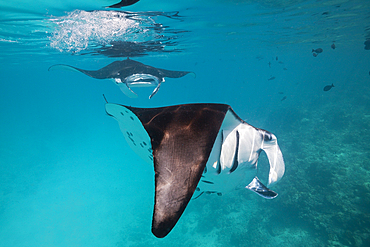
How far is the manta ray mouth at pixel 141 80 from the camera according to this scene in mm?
8651

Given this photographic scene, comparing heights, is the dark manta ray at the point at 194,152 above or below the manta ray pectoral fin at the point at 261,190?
above

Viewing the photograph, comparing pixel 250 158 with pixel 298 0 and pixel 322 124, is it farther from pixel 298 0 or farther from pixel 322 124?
pixel 322 124

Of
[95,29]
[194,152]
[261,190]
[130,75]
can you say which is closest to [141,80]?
[130,75]

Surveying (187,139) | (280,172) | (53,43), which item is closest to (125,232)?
(280,172)

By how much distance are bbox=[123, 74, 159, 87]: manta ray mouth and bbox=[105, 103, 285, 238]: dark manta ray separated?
7.03m

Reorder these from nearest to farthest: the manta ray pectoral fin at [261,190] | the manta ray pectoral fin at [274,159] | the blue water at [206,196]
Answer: the manta ray pectoral fin at [274,159] → the manta ray pectoral fin at [261,190] → the blue water at [206,196]

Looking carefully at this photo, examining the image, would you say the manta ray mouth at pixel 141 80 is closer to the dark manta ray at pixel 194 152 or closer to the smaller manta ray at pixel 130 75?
the smaller manta ray at pixel 130 75

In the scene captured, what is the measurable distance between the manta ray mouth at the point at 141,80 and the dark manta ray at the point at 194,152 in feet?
23.1

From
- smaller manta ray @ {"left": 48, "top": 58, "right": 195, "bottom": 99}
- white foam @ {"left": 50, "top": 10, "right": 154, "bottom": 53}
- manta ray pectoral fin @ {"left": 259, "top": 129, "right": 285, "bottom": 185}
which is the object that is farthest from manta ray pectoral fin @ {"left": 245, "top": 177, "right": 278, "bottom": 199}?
white foam @ {"left": 50, "top": 10, "right": 154, "bottom": 53}

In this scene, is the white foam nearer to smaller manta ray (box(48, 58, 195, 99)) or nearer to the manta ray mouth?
smaller manta ray (box(48, 58, 195, 99))

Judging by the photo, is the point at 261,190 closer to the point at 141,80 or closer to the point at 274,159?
the point at 274,159

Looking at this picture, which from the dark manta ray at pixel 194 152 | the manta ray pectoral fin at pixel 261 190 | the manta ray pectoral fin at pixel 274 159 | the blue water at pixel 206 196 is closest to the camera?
the dark manta ray at pixel 194 152

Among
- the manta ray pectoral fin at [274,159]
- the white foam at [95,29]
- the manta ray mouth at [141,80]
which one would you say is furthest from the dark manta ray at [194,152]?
the white foam at [95,29]

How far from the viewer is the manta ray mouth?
8.65m
